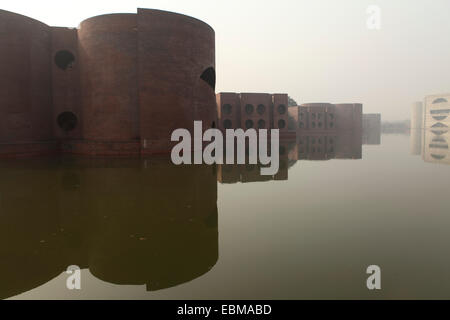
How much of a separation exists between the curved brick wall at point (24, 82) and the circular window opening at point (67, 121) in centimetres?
57

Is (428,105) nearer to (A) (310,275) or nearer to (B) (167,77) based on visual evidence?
(B) (167,77)

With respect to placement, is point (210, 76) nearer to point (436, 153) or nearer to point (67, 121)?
point (67, 121)

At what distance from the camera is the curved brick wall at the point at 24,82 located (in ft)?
43.1

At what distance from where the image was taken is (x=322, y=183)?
7566 millimetres

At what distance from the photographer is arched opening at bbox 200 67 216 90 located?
1612 centimetres

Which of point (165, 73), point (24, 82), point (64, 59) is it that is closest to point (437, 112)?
point (165, 73)

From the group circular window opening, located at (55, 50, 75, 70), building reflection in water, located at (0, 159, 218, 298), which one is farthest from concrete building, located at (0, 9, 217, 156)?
building reflection in water, located at (0, 159, 218, 298)

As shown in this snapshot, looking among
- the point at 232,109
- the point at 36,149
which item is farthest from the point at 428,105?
the point at 36,149

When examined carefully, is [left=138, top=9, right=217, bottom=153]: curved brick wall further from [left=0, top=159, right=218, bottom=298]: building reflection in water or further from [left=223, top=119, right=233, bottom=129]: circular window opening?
[left=223, top=119, right=233, bottom=129]: circular window opening

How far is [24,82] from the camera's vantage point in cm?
1388

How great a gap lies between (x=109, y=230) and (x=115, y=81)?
11.2 meters

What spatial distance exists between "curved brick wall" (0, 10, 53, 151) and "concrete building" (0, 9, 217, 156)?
0.04 meters

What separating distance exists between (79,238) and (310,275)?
2.98 meters
